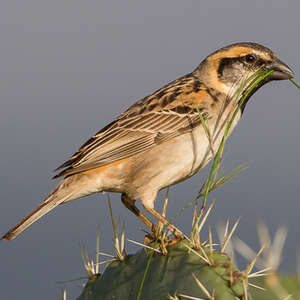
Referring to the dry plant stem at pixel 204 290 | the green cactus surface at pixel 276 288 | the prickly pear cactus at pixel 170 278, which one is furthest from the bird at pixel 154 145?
the dry plant stem at pixel 204 290

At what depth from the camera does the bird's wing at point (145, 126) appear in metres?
5.41

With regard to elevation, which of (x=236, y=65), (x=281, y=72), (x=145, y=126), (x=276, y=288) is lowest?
(x=276, y=288)

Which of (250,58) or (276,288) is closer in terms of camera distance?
(276,288)

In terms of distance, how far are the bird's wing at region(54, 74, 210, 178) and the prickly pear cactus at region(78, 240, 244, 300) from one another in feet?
5.19

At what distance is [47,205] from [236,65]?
2.57 metres

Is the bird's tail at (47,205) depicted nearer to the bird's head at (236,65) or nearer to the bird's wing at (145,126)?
the bird's wing at (145,126)

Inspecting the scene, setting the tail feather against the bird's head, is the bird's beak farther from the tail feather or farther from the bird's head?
the tail feather

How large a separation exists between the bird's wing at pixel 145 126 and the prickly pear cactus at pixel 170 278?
158cm

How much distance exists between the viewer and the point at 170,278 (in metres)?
3.43

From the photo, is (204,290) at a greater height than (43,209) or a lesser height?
lesser

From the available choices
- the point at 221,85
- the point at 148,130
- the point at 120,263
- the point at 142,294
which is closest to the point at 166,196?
the point at 120,263

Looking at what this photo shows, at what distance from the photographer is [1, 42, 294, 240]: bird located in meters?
5.27

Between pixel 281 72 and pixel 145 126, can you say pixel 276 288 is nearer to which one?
pixel 145 126

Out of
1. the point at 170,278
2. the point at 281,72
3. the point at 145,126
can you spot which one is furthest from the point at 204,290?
the point at 281,72
